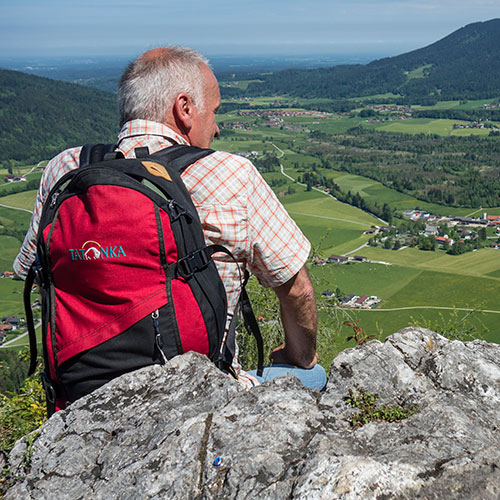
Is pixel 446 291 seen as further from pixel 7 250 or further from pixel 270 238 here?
pixel 7 250

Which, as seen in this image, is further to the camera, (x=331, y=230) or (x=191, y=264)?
(x=331, y=230)

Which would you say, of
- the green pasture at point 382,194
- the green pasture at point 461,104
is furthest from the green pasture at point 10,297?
the green pasture at point 461,104

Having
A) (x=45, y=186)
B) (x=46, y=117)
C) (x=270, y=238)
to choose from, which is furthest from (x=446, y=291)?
(x=46, y=117)

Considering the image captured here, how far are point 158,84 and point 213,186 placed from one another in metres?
0.67

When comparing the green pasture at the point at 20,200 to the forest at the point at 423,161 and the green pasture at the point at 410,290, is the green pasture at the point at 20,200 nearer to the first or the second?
the green pasture at the point at 410,290

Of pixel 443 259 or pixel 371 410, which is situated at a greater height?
pixel 371 410

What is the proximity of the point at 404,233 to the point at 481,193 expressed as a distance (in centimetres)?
2623

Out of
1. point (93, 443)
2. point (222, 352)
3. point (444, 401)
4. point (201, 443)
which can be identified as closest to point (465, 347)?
point (444, 401)

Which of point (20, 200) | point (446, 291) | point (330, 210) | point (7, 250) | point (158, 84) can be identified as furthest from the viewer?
point (20, 200)

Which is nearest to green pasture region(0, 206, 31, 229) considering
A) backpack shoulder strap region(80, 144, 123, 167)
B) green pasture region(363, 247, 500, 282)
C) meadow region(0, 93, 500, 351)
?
meadow region(0, 93, 500, 351)

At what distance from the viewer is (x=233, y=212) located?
236 cm

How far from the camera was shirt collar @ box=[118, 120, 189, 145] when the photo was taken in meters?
2.54

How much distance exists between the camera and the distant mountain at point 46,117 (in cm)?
11669

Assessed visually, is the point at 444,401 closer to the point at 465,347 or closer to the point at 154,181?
the point at 465,347
